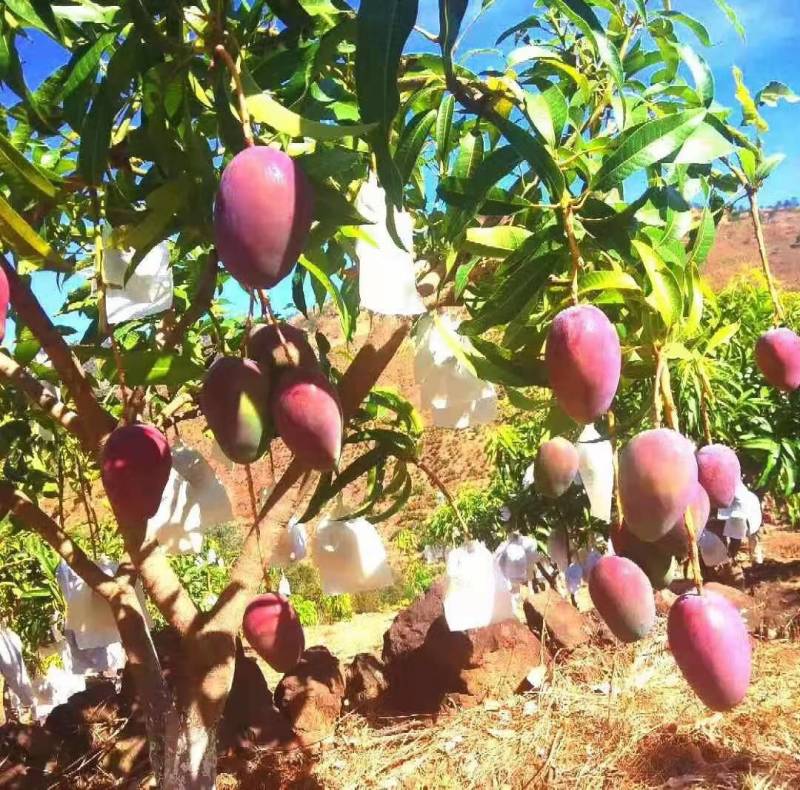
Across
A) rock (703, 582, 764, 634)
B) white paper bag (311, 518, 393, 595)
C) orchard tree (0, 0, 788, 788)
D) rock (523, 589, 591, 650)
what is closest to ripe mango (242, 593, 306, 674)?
orchard tree (0, 0, 788, 788)

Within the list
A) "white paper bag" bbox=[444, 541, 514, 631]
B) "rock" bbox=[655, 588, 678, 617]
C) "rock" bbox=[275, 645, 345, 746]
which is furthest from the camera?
"rock" bbox=[655, 588, 678, 617]

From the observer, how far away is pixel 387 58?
54 cm

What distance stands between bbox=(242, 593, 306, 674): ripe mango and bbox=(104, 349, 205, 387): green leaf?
0.37 meters

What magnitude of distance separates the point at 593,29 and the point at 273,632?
845 mm

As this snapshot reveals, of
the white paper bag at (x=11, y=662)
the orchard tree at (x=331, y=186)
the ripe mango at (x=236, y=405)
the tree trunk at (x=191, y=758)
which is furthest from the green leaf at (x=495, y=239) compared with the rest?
the white paper bag at (x=11, y=662)

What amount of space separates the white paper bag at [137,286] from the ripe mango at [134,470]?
0.97ft

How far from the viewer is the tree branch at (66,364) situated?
1109 mm

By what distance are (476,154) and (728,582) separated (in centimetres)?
501

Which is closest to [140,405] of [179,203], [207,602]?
[179,203]

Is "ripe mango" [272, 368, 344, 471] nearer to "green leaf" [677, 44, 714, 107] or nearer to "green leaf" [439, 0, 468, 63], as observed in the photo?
"green leaf" [439, 0, 468, 63]

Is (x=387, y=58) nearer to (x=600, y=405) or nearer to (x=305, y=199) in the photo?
(x=305, y=199)

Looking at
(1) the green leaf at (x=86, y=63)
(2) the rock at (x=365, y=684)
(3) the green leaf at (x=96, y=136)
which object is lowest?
(2) the rock at (x=365, y=684)

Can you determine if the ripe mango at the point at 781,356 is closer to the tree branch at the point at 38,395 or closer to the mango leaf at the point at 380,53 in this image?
the mango leaf at the point at 380,53

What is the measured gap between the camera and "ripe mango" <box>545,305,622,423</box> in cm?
71
